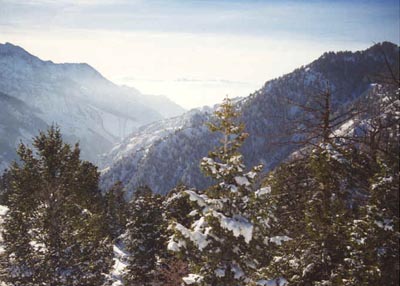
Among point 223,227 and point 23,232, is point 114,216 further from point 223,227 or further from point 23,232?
point 223,227

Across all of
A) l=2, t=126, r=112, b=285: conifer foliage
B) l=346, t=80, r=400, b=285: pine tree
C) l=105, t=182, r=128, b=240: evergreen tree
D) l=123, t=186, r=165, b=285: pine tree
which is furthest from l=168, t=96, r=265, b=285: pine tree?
l=105, t=182, r=128, b=240: evergreen tree

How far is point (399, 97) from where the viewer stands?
23.9 feet

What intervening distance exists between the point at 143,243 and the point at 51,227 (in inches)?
479

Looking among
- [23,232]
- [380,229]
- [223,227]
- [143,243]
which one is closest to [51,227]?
[23,232]

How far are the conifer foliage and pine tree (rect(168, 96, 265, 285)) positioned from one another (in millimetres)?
8247

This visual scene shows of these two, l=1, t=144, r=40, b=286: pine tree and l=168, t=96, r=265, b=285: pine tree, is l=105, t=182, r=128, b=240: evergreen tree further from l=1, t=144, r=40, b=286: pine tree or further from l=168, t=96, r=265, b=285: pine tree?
l=168, t=96, r=265, b=285: pine tree

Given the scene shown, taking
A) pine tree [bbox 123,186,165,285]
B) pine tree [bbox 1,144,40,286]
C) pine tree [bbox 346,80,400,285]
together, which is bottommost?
pine tree [bbox 123,186,165,285]

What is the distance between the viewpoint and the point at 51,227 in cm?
1981

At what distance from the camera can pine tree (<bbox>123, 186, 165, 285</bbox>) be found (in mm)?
30875

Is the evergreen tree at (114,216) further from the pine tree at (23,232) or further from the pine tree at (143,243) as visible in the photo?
the pine tree at (23,232)

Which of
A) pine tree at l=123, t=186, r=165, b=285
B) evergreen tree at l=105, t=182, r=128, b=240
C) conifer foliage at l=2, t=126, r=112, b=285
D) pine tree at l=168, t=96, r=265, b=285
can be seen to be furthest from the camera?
evergreen tree at l=105, t=182, r=128, b=240

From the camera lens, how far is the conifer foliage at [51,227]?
62.8 feet

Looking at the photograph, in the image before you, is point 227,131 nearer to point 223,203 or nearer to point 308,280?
point 223,203

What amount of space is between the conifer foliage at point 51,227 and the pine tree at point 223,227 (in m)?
8.25
